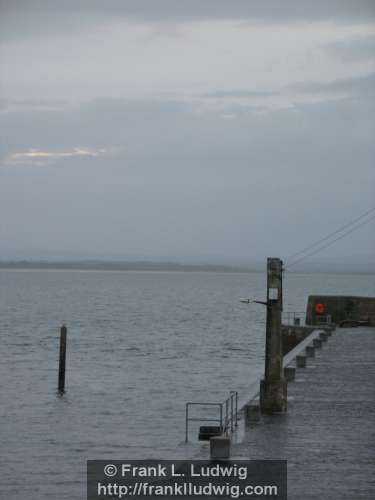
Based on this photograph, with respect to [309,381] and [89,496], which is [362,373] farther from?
[89,496]

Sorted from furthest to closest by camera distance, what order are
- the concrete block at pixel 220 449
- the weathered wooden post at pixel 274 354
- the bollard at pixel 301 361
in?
the bollard at pixel 301 361 < the weathered wooden post at pixel 274 354 < the concrete block at pixel 220 449

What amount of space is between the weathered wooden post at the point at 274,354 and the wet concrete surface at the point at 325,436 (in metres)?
0.44

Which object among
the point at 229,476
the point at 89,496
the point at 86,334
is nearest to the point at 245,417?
the point at 89,496

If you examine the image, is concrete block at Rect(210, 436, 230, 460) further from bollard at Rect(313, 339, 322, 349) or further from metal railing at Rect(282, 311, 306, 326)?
metal railing at Rect(282, 311, 306, 326)

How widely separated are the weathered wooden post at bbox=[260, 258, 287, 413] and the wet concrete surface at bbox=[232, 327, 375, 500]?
44 centimetres

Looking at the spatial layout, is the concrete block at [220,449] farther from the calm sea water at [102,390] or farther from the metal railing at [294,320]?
the metal railing at [294,320]

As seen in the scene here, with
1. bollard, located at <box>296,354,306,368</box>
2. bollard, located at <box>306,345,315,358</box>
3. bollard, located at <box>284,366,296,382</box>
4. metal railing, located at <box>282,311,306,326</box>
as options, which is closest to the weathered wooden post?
bollard, located at <box>284,366,296,382</box>

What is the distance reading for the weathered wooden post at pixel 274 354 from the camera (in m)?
23.4

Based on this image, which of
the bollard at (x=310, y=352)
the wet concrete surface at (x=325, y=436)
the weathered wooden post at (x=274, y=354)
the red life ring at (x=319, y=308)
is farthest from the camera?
the red life ring at (x=319, y=308)

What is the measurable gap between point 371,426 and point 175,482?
259 inches

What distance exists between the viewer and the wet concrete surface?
16453 mm

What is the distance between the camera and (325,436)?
20500 millimetres

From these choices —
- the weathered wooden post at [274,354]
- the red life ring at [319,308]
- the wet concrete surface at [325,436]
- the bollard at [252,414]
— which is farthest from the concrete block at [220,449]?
the red life ring at [319,308]

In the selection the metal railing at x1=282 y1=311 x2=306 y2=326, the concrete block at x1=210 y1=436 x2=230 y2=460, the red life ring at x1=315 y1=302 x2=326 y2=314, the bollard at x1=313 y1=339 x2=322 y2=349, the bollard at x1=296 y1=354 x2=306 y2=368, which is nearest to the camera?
the concrete block at x1=210 y1=436 x2=230 y2=460
